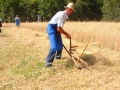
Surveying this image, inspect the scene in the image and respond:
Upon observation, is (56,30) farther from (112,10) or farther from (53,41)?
(112,10)

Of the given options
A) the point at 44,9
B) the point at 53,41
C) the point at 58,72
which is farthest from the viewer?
the point at 44,9

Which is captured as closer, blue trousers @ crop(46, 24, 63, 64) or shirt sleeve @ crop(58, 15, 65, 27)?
shirt sleeve @ crop(58, 15, 65, 27)

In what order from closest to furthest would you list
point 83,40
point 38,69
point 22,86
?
point 22,86, point 38,69, point 83,40

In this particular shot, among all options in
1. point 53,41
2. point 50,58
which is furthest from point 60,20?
point 50,58

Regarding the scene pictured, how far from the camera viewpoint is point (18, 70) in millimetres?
6328

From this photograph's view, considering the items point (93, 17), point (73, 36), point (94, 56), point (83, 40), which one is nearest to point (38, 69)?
point (94, 56)

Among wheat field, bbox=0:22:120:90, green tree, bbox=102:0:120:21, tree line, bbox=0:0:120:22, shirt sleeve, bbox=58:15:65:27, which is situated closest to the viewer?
wheat field, bbox=0:22:120:90

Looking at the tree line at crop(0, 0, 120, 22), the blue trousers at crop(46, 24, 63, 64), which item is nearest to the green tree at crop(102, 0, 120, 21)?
the tree line at crop(0, 0, 120, 22)

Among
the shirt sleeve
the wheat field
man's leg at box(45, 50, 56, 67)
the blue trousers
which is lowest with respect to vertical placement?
the wheat field

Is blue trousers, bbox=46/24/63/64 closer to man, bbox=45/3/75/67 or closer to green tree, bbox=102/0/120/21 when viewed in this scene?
man, bbox=45/3/75/67

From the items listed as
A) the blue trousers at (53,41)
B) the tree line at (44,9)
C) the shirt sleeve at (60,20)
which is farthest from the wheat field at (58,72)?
the tree line at (44,9)

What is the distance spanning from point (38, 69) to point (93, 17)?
37158 mm

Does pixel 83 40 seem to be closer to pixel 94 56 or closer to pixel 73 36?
pixel 73 36

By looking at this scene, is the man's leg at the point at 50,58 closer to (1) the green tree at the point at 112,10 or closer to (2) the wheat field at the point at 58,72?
(2) the wheat field at the point at 58,72
